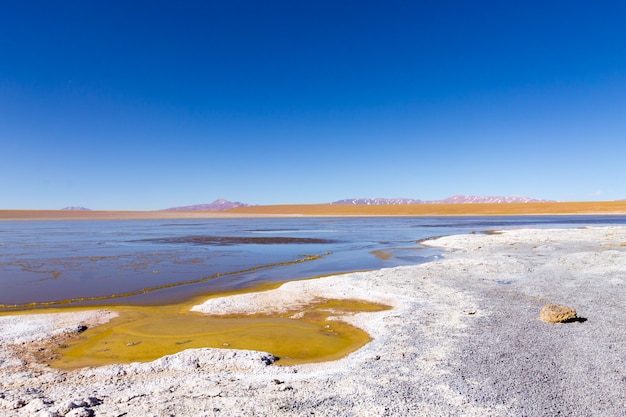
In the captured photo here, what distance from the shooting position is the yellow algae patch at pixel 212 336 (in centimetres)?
680

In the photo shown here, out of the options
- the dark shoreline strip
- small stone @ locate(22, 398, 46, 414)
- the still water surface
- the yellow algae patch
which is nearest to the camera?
small stone @ locate(22, 398, 46, 414)

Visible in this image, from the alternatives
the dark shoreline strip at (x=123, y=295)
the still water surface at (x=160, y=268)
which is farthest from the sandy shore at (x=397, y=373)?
the still water surface at (x=160, y=268)

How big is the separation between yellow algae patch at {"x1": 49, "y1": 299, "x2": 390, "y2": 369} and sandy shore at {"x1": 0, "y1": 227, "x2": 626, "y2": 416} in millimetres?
463

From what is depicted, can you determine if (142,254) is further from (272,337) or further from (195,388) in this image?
(195,388)

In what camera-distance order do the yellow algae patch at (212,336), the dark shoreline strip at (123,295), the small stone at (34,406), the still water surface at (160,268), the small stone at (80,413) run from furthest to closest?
1. the still water surface at (160,268)
2. the dark shoreline strip at (123,295)
3. the yellow algae patch at (212,336)
4. the small stone at (34,406)
5. the small stone at (80,413)

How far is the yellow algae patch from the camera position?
6.80 meters

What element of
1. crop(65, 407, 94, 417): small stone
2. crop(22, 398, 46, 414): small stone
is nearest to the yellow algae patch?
crop(22, 398, 46, 414): small stone

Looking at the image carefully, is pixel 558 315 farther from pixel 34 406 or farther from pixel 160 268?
pixel 160 268

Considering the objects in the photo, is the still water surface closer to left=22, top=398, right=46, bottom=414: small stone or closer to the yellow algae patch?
the yellow algae patch

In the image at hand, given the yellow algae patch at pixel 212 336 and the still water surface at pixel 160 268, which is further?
the still water surface at pixel 160 268

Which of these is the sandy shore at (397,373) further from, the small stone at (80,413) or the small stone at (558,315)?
the small stone at (558,315)

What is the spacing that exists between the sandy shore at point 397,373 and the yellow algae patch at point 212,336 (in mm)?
463

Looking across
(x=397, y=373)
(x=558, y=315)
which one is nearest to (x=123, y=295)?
(x=397, y=373)

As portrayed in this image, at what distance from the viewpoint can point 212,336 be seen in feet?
25.5
